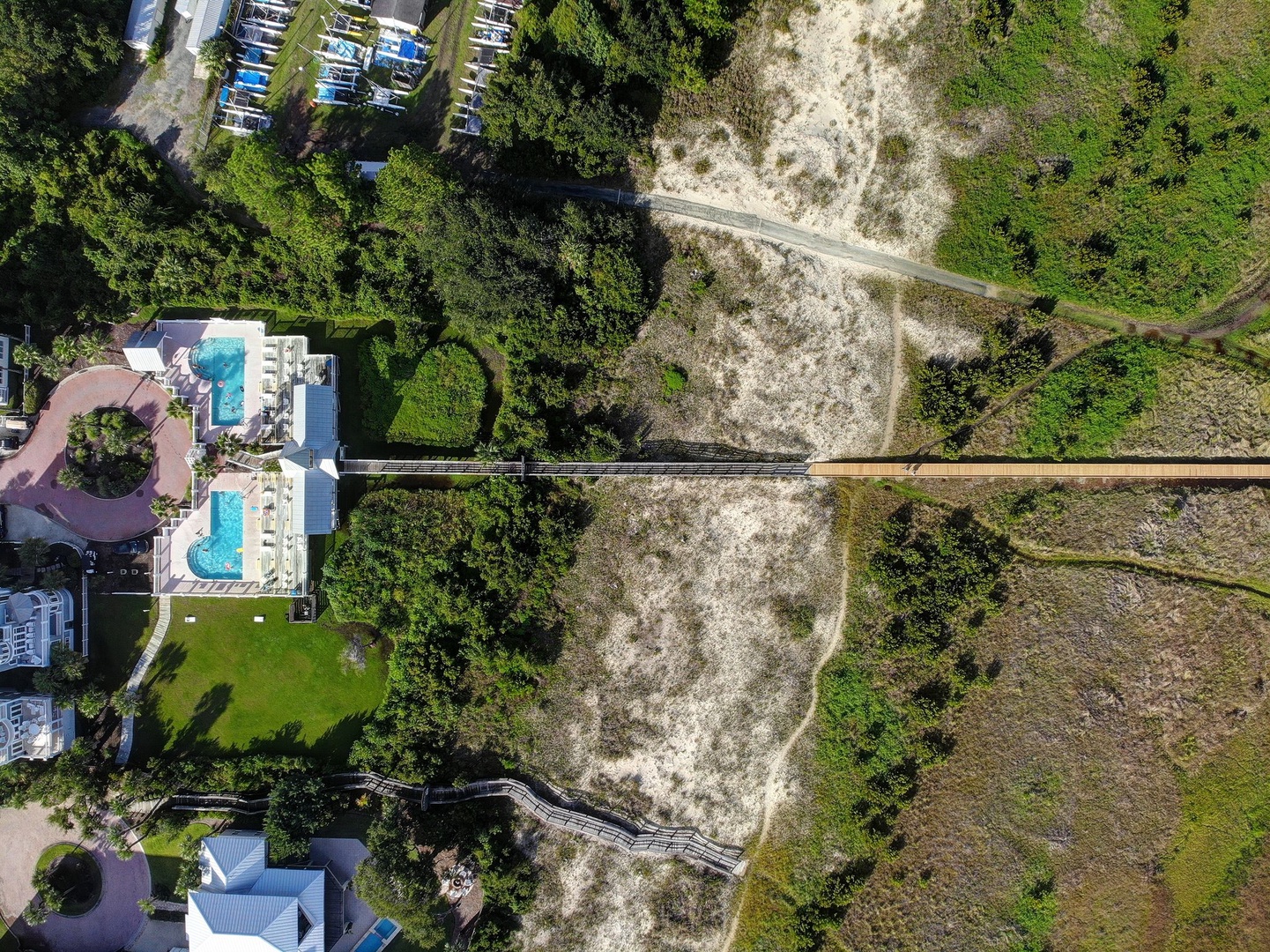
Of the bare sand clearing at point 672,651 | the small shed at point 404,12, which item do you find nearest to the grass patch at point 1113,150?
the bare sand clearing at point 672,651

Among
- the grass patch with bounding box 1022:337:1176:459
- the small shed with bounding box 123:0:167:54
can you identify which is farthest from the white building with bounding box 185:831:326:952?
the grass patch with bounding box 1022:337:1176:459

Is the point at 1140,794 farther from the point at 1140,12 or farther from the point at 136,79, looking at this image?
the point at 136,79

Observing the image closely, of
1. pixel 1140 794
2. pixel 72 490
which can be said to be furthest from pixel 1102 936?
pixel 72 490

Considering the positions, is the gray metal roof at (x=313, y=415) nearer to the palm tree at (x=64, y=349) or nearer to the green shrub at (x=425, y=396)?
the green shrub at (x=425, y=396)

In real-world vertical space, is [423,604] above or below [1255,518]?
below

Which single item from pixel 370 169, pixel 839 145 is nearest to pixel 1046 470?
pixel 839 145

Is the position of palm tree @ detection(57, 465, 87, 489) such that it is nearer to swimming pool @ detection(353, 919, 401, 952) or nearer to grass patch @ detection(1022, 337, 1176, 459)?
swimming pool @ detection(353, 919, 401, 952)
